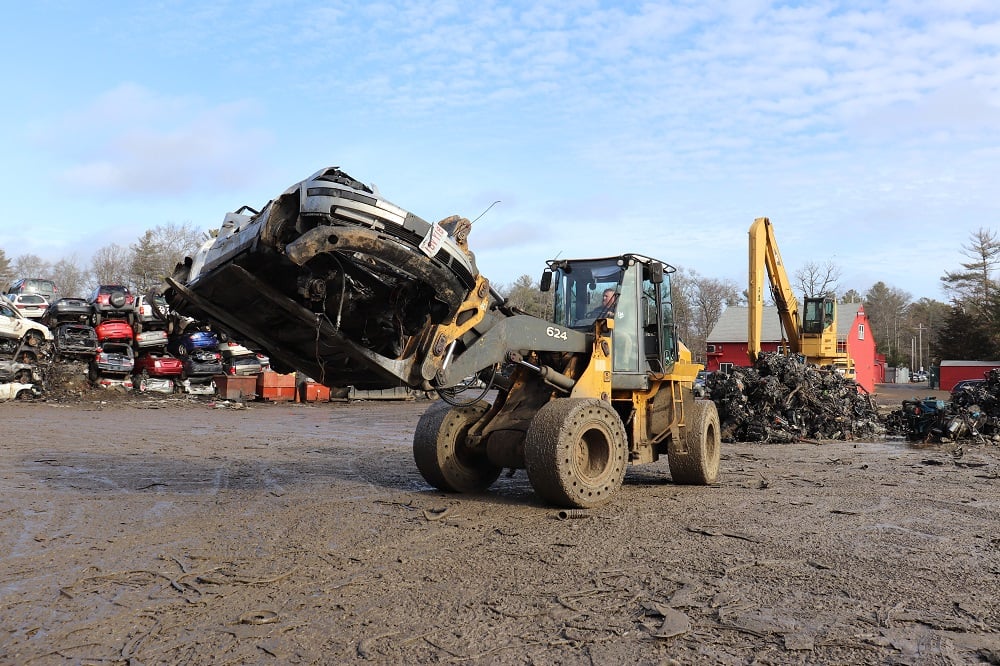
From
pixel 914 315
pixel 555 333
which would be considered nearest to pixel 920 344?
pixel 914 315

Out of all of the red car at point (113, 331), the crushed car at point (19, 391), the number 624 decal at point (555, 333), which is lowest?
the crushed car at point (19, 391)

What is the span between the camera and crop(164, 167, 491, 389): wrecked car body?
610 centimetres

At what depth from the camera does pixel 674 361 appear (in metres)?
10.1

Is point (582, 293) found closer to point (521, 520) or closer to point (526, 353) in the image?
point (526, 353)

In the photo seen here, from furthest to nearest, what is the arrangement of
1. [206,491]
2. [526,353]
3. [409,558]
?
1. [206,491]
2. [526,353]
3. [409,558]

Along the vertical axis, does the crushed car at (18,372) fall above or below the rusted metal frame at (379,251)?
below

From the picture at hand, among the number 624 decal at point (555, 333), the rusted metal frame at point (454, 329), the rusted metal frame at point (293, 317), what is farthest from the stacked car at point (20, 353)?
the rusted metal frame at point (454, 329)

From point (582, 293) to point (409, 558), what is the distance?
4513 millimetres

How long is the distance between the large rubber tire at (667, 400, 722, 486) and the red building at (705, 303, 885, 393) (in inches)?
1701

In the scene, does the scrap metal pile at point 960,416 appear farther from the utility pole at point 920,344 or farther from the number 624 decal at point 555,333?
the utility pole at point 920,344

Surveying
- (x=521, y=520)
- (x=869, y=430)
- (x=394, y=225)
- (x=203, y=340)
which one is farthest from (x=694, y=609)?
(x=203, y=340)

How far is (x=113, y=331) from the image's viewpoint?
2791 centimetres

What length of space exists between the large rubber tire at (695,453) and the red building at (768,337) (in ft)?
142

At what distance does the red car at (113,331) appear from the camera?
91.2ft
